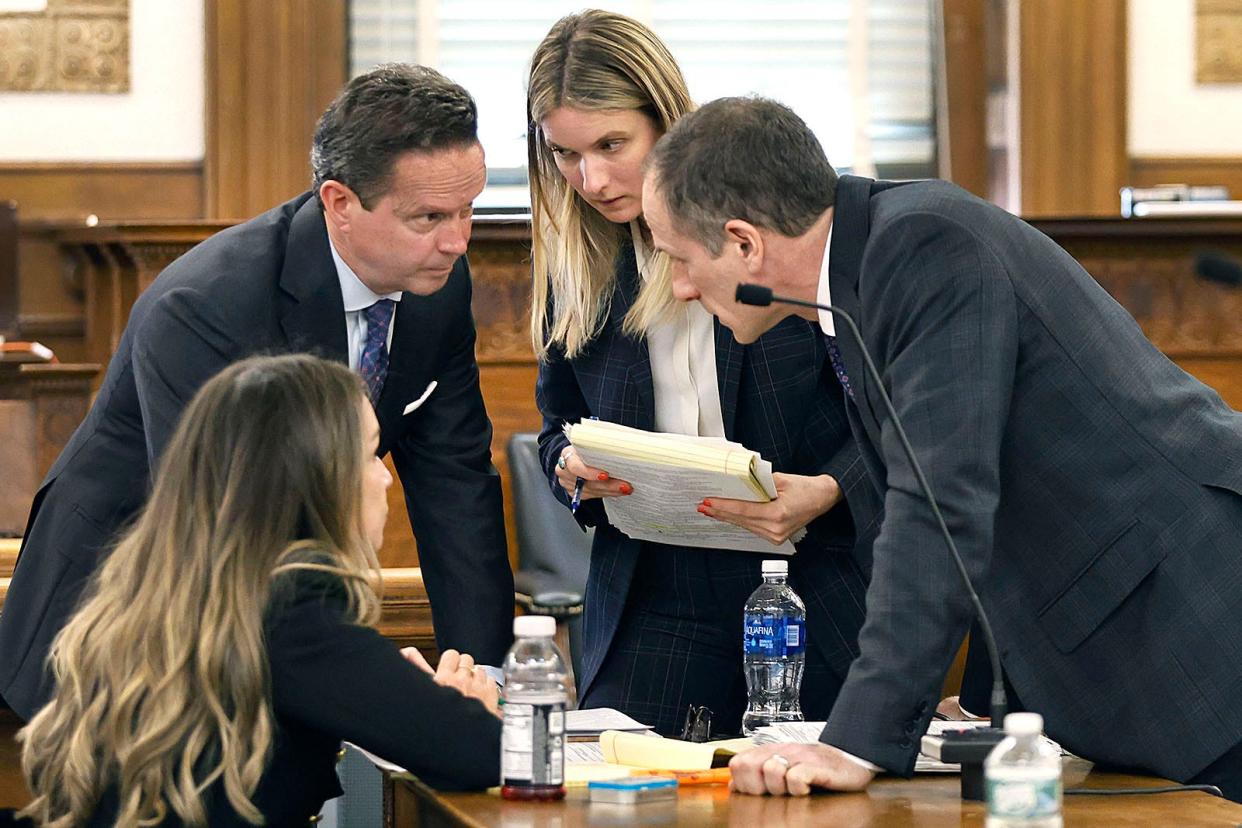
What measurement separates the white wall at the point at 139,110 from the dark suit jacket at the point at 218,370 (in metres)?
3.21

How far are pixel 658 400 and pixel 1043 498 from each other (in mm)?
822

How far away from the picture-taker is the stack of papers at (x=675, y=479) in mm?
2266

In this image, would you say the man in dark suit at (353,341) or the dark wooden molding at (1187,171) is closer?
the man in dark suit at (353,341)

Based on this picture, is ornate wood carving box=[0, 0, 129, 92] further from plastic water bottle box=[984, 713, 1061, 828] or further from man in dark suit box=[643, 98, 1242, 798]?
plastic water bottle box=[984, 713, 1061, 828]

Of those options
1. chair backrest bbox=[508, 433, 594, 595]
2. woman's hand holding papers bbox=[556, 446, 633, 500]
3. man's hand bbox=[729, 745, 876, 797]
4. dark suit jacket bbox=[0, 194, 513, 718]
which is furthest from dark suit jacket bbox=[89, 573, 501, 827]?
chair backrest bbox=[508, 433, 594, 595]

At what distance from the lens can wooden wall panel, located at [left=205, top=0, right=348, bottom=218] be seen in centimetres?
557

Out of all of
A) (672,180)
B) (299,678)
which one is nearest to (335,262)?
(672,180)

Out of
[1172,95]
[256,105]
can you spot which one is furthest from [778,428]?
[1172,95]

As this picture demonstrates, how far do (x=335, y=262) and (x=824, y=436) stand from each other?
0.76m

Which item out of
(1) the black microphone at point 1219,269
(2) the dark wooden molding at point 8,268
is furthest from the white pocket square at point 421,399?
(2) the dark wooden molding at point 8,268

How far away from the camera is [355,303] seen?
2508 mm

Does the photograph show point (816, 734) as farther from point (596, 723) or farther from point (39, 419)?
point (39, 419)

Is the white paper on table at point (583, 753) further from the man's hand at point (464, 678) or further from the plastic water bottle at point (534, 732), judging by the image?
the plastic water bottle at point (534, 732)

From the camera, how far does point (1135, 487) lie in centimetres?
186
